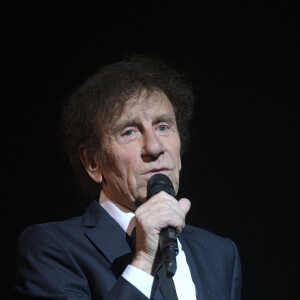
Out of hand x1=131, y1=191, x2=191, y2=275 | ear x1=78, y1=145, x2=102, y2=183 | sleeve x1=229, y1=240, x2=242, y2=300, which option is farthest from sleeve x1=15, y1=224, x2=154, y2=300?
sleeve x1=229, y1=240, x2=242, y2=300

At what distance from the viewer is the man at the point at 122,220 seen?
1.85 m

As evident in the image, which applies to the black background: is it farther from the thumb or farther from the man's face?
→ the thumb

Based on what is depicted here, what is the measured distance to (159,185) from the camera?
6.50ft

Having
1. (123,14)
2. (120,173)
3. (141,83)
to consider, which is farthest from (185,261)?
(123,14)

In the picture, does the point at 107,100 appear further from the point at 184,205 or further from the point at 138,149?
the point at 184,205

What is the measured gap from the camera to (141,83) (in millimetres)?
2443

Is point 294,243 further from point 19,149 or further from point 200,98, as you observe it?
point 19,149

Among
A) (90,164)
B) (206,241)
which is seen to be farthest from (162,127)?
(206,241)

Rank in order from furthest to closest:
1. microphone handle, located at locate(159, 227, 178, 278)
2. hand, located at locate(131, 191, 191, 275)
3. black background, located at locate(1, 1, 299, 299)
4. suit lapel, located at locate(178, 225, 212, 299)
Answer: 1. black background, located at locate(1, 1, 299, 299)
2. suit lapel, located at locate(178, 225, 212, 299)
3. hand, located at locate(131, 191, 191, 275)
4. microphone handle, located at locate(159, 227, 178, 278)

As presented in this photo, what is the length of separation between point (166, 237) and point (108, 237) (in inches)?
19.5

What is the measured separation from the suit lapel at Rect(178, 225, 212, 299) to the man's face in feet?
1.19

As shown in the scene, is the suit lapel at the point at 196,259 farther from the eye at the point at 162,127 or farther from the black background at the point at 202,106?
the black background at the point at 202,106

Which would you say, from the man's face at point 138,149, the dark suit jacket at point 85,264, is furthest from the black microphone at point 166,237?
the dark suit jacket at point 85,264

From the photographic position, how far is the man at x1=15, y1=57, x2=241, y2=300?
1.85m
